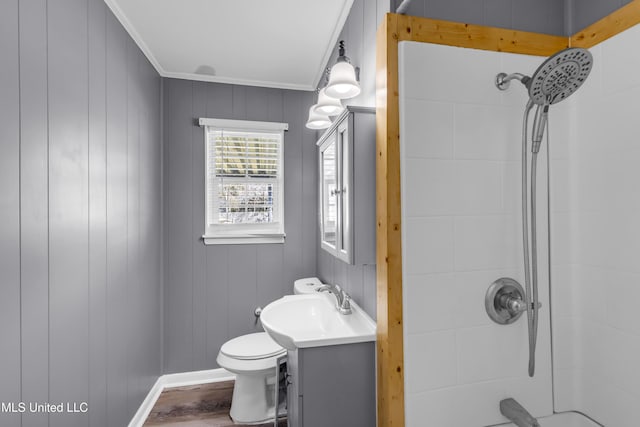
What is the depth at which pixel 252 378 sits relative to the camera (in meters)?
1.97

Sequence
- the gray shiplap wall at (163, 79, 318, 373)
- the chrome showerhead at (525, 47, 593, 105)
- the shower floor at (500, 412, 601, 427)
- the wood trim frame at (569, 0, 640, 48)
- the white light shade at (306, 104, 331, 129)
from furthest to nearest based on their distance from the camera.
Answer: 1. the gray shiplap wall at (163, 79, 318, 373)
2. the white light shade at (306, 104, 331, 129)
3. the shower floor at (500, 412, 601, 427)
4. the wood trim frame at (569, 0, 640, 48)
5. the chrome showerhead at (525, 47, 593, 105)

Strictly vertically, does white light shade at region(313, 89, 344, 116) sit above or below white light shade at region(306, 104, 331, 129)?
above

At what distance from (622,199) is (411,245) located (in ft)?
2.48

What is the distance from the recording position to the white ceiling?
67.2 inches

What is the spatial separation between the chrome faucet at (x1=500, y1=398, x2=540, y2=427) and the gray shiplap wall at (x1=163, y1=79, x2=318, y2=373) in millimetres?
1755

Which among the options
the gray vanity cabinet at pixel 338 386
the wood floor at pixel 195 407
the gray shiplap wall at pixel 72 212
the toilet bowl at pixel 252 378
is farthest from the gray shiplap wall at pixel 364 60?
the gray shiplap wall at pixel 72 212

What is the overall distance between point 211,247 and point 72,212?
4.13 feet

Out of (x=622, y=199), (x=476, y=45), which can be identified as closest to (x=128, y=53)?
(x=476, y=45)

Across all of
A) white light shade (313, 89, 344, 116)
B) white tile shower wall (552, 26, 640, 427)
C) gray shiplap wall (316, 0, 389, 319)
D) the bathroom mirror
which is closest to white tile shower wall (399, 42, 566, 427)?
white tile shower wall (552, 26, 640, 427)

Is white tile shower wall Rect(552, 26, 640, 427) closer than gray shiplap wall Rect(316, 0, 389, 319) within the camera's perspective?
Yes

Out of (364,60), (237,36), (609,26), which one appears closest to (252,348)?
(364,60)

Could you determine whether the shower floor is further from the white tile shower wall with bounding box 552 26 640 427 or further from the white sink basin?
the white sink basin

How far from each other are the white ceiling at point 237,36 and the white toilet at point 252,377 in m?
1.65

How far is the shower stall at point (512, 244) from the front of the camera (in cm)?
109
